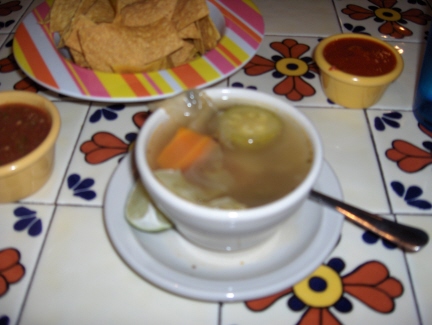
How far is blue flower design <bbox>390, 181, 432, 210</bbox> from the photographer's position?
2.62ft

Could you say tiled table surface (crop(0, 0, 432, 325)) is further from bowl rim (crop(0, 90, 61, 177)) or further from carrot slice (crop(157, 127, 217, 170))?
carrot slice (crop(157, 127, 217, 170))

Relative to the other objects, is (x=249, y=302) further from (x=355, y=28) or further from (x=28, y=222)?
(x=355, y=28)

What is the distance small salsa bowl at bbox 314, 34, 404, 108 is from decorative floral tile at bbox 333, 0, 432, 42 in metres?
0.27

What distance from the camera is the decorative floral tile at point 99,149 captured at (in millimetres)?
821

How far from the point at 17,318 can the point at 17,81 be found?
2.17 ft

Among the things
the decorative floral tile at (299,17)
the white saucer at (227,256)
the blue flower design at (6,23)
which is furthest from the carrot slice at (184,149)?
the blue flower design at (6,23)

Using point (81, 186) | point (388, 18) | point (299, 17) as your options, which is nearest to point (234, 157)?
point (81, 186)

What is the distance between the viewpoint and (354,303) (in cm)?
66

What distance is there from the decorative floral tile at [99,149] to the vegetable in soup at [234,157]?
10.4 inches

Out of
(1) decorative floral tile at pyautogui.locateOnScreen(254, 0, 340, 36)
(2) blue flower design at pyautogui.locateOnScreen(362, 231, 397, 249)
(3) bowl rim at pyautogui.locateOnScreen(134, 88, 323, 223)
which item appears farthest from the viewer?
(1) decorative floral tile at pyautogui.locateOnScreen(254, 0, 340, 36)

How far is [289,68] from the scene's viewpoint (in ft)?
3.71

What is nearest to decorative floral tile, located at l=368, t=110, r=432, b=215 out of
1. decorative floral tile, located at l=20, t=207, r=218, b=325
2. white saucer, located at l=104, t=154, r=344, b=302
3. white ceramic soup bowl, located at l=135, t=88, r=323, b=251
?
white saucer, located at l=104, t=154, r=344, b=302

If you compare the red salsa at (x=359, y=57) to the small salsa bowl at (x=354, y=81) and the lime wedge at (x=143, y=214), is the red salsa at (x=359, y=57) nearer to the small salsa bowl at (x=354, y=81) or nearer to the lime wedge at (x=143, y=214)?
the small salsa bowl at (x=354, y=81)

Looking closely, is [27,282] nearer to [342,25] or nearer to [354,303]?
[354,303]
